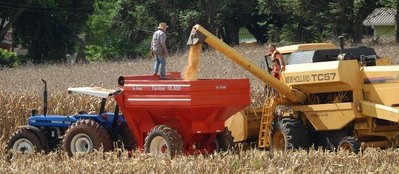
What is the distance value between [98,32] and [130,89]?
65209 millimetres

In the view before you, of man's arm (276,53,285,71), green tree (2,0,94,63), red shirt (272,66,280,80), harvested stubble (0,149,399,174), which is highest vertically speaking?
green tree (2,0,94,63)

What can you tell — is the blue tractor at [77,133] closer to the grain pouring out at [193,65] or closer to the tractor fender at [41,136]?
the tractor fender at [41,136]

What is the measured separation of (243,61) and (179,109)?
5.02ft

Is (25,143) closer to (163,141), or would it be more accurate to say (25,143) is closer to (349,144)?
(163,141)

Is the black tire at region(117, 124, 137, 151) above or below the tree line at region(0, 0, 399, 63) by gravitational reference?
below

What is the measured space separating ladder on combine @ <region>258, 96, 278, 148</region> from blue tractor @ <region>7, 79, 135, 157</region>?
210cm

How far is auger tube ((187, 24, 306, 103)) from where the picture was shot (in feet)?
52.4

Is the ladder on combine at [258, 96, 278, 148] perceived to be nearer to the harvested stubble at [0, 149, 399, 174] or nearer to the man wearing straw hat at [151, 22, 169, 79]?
the man wearing straw hat at [151, 22, 169, 79]

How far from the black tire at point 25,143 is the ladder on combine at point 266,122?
3.62 metres

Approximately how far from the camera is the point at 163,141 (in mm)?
15531

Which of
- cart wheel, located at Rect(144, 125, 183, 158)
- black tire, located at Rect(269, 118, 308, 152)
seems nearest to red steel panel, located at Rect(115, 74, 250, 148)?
cart wheel, located at Rect(144, 125, 183, 158)

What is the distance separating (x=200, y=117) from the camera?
15562 millimetres

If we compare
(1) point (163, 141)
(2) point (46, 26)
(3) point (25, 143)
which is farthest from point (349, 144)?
(2) point (46, 26)

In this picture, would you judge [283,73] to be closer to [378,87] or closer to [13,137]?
[378,87]
